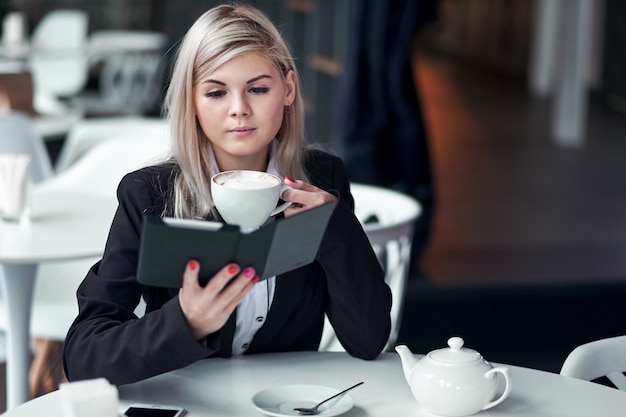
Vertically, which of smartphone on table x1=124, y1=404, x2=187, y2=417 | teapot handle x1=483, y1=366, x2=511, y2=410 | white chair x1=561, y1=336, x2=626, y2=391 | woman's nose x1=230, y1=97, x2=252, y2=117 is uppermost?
woman's nose x1=230, y1=97, x2=252, y2=117

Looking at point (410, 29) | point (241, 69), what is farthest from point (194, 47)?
point (410, 29)

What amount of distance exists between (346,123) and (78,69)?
432 centimetres

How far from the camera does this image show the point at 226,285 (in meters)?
1.28

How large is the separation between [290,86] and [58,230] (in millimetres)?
1038

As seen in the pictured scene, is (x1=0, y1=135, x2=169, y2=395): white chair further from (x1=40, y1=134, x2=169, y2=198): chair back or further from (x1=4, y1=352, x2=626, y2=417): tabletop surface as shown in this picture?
(x1=4, y1=352, x2=626, y2=417): tabletop surface

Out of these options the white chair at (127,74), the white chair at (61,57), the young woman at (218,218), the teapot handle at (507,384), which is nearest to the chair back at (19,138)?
the young woman at (218,218)

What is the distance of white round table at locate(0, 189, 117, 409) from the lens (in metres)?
2.29

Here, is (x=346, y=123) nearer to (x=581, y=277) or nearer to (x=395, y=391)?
(x=581, y=277)

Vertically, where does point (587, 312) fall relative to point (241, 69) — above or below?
below

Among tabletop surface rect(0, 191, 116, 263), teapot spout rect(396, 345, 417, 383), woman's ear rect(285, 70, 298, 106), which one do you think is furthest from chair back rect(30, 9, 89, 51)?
teapot spout rect(396, 345, 417, 383)

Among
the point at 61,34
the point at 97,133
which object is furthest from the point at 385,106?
the point at 61,34

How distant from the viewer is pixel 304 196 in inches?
56.7

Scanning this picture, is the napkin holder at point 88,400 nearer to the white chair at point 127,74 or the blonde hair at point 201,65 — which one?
the blonde hair at point 201,65

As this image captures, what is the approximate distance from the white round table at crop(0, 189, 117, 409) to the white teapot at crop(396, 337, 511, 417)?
110cm
